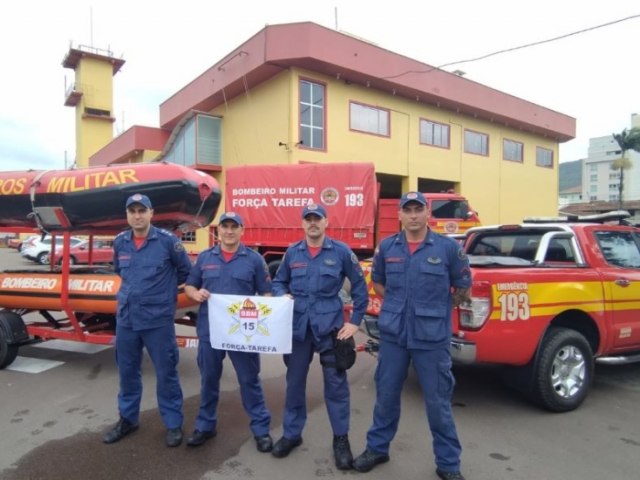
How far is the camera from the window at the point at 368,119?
1756cm

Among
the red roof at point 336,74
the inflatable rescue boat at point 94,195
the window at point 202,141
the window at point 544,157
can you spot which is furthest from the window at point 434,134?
the inflatable rescue boat at point 94,195

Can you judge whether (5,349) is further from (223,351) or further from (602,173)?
(602,173)

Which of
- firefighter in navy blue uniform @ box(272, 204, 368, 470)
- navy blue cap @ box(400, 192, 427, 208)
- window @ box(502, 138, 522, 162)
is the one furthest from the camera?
window @ box(502, 138, 522, 162)

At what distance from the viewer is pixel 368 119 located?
18094 mm

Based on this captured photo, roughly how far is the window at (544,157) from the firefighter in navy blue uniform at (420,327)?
26633mm

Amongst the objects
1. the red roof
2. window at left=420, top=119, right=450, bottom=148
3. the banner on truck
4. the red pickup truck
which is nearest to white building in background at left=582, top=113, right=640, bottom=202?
the red roof

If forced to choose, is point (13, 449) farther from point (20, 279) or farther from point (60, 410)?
point (20, 279)

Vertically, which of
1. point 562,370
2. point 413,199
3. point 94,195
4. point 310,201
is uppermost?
point 310,201

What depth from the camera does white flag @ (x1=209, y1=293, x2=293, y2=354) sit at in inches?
133

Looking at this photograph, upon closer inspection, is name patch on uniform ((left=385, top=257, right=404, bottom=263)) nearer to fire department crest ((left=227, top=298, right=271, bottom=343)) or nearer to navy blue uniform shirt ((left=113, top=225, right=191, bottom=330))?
fire department crest ((left=227, top=298, right=271, bottom=343))

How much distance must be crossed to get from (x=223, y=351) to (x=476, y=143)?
71.9ft

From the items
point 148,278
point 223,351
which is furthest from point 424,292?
point 148,278

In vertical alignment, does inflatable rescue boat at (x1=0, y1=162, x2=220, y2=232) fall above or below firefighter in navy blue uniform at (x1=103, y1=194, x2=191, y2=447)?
above

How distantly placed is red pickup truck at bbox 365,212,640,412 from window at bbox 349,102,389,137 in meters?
13.1
